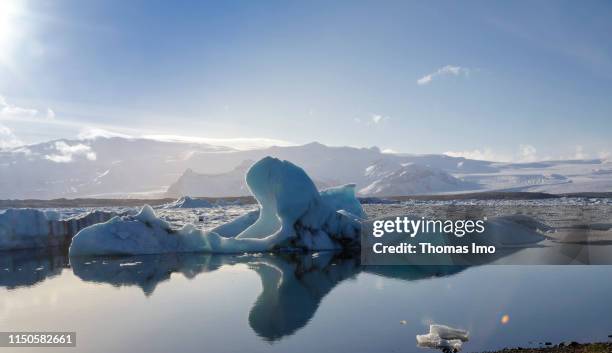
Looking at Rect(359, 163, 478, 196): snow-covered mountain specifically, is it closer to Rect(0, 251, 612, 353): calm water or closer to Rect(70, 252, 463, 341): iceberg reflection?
Rect(70, 252, 463, 341): iceberg reflection

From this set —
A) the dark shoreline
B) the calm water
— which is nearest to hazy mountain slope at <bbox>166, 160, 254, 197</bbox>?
the calm water

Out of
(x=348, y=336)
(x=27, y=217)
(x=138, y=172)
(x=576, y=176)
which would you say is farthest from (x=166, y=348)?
(x=138, y=172)

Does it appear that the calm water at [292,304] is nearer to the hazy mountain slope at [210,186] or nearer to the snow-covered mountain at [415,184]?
the hazy mountain slope at [210,186]

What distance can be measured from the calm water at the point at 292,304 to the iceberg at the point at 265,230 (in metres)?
1.22

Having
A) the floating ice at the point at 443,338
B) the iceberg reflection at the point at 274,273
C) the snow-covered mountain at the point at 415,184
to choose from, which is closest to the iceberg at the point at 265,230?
the iceberg reflection at the point at 274,273

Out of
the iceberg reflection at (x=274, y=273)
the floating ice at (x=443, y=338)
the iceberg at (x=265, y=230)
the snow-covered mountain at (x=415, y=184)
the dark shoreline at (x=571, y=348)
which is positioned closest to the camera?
the dark shoreline at (x=571, y=348)

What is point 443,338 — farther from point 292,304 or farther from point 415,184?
point 415,184

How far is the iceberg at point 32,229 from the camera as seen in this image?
1817 centimetres

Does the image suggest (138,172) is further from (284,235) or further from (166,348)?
(166,348)

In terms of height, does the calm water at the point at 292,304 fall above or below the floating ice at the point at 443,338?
below

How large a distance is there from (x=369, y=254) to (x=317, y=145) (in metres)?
113

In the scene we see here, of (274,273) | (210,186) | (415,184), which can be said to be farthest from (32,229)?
(415,184)

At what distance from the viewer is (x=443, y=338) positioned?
7418mm

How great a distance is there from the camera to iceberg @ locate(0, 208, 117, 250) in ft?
59.6
